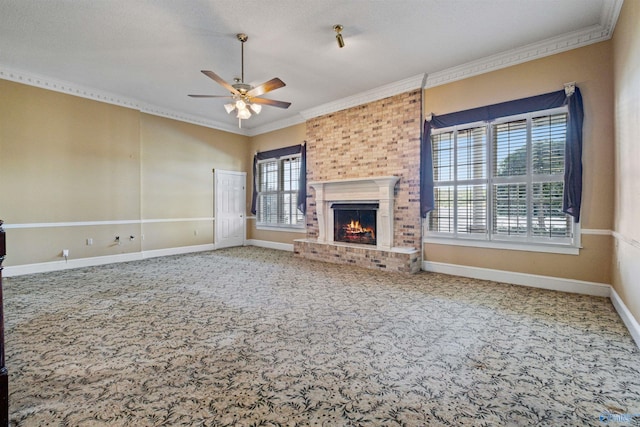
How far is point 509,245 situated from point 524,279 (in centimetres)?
50

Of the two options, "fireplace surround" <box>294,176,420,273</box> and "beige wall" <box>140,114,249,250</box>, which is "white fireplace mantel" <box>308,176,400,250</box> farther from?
"beige wall" <box>140,114,249,250</box>

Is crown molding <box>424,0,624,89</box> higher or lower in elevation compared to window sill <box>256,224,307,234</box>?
higher

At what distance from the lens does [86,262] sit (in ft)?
18.4

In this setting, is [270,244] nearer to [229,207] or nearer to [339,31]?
[229,207]

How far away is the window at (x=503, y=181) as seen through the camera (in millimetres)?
4012

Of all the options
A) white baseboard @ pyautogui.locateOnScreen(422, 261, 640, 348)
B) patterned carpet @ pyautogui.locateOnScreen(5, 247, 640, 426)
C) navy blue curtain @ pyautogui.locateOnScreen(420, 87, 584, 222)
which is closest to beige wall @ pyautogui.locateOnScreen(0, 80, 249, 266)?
patterned carpet @ pyautogui.locateOnScreen(5, 247, 640, 426)

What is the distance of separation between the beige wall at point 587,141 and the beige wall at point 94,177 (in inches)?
254

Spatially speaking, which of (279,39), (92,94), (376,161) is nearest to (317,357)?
(279,39)

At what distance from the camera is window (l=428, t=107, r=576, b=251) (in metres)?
4.01

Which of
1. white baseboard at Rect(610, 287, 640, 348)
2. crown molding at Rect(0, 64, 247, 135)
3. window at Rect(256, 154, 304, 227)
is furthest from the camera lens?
window at Rect(256, 154, 304, 227)

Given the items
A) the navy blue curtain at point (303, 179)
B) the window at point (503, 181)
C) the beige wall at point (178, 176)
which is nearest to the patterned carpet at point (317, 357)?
the window at point (503, 181)

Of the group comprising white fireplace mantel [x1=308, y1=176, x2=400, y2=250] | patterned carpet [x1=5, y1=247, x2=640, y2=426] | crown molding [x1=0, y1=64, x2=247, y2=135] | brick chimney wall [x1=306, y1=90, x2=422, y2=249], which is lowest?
patterned carpet [x1=5, y1=247, x2=640, y2=426]

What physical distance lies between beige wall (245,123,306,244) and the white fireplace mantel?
1.06 metres

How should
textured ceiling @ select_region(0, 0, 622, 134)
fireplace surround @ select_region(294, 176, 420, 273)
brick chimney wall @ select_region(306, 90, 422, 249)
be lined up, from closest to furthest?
textured ceiling @ select_region(0, 0, 622, 134) < fireplace surround @ select_region(294, 176, 420, 273) < brick chimney wall @ select_region(306, 90, 422, 249)
